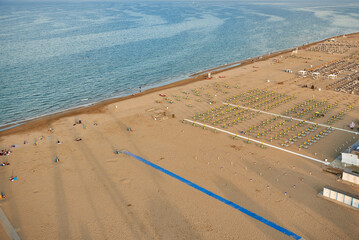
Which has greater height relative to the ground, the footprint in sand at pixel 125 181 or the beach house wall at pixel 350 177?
the beach house wall at pixel 350 177

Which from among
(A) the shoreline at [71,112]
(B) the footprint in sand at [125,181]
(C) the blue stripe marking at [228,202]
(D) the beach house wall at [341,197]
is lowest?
(A) the shoreline at [71,112]

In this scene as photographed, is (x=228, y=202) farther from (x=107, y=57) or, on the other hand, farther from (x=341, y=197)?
(x=107, y=57)

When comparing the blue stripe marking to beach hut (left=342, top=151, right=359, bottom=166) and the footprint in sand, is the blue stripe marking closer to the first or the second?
the footprint in sand

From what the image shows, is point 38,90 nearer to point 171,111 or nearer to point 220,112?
point 171,111

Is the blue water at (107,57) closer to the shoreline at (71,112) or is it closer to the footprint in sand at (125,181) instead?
the shoreline at (71,112)

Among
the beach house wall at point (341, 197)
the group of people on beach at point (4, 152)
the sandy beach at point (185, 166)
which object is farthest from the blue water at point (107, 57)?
the beach house wall at point (341, 197)

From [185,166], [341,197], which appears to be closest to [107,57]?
[185,166]
